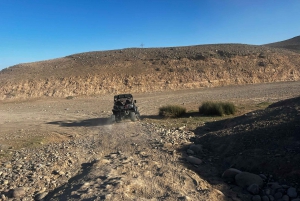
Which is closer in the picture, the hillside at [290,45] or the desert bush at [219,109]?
the desert bush at [219,109]

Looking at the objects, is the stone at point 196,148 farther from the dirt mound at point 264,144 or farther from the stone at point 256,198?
the stone at point 256,198

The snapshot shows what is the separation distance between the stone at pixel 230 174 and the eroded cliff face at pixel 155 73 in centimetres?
2796

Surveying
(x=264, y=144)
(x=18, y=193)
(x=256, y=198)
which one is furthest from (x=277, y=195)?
(x=18, y=193)

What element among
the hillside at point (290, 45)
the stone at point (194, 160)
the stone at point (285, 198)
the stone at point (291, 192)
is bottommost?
the stone at point (285, 198)

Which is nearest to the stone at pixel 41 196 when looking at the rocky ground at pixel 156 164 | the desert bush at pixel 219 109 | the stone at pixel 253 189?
the rocky ground at pixel 156 164

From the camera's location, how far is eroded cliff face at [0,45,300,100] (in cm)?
3631

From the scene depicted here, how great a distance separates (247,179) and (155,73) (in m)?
32.4

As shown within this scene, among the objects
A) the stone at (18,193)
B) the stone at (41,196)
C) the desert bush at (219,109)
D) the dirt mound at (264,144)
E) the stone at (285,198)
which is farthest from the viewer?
the desert bush at (219,109)

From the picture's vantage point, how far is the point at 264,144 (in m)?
8.30

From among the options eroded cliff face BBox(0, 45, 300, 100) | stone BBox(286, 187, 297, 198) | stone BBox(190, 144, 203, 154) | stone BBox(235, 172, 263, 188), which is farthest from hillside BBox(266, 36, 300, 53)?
stone BBox(286, 187, 297, 198)

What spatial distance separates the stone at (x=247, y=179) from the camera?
21.4 feet

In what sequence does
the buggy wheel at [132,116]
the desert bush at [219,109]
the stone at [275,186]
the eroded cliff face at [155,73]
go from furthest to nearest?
the eroded cliff face at [155,73], the desert bush at [219,109], the buggy wheel at [132,116], the stone at [275,186]

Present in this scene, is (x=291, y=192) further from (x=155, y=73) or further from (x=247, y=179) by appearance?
(x=155, y=73)

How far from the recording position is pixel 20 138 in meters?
12.7
